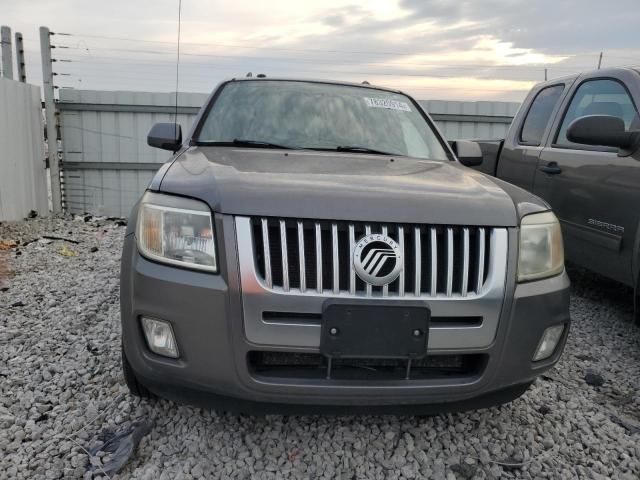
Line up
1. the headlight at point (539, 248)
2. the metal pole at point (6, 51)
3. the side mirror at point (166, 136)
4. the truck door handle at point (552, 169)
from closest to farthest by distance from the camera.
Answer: the headlight at point (539, 248)
the side mirror at point (166, 136)
the truck door handle at point (552, 169)
the metal pole at point (6, 51)

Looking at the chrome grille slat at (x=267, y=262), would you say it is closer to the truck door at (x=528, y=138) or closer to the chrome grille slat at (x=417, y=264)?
the chrome grille slat at (x=417, y=264)

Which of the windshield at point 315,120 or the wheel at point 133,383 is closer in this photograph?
the wheel at point 133,383

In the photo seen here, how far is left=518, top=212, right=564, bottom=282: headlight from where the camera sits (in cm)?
216

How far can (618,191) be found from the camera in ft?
11.9

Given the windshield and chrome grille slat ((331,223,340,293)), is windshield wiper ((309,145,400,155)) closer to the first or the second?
the windshield

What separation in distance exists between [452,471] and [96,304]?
291 centimetres

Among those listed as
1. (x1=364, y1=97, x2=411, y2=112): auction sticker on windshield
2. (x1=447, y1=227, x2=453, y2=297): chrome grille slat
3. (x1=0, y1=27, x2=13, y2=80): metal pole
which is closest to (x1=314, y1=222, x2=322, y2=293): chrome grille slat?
(x1=447, y1=227, x2=453, y2=297): chrome grille slat

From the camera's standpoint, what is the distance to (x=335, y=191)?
2064 mm

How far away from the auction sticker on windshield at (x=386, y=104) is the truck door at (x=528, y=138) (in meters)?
1.57

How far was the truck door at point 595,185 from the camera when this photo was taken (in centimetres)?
355

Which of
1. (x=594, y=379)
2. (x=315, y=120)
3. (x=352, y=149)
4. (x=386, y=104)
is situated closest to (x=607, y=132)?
(x=386, y=104)

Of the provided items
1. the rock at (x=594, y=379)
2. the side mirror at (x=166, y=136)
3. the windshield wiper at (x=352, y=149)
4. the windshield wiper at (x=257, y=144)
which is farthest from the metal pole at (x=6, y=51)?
the rock at (x=594, y=379)

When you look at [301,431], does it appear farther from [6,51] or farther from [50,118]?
[50,118]

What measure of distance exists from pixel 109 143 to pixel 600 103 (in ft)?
24.3
